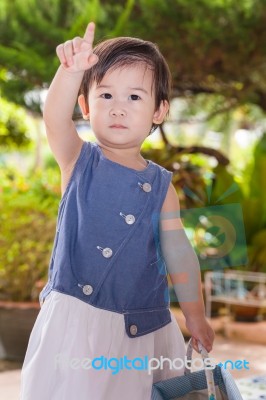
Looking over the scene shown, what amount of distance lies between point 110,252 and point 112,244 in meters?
0.01

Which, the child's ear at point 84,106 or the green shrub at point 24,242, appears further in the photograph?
the green shrub at point 24,242

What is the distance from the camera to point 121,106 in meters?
0.98

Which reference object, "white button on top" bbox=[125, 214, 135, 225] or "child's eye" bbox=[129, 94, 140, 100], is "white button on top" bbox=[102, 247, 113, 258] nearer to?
"white button on top" bbox=[125, 214, 135, 225]

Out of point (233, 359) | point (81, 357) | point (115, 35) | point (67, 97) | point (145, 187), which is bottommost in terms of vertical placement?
point (233, 359)

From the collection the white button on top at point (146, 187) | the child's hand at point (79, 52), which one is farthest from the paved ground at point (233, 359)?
the child's hand at point (79, 52)

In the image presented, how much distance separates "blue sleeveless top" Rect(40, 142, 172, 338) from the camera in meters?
0.94

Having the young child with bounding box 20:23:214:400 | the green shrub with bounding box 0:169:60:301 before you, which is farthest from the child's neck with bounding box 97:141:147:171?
the green shrub with bounding box 0:169:60:301

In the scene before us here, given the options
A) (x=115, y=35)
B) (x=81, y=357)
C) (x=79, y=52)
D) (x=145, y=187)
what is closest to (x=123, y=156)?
(x=145, y=187)

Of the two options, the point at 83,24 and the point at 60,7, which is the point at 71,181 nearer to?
the point at 83,24

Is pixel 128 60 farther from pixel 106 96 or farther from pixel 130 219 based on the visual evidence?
pixel 130 219

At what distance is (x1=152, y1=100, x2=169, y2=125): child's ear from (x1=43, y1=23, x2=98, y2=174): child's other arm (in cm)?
12

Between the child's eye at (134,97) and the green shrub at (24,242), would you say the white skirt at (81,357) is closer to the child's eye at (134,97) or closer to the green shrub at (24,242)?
the child's eye at (134,97)

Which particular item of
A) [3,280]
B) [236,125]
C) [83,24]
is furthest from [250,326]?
[236,125]

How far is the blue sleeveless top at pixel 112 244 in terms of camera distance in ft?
3.09
